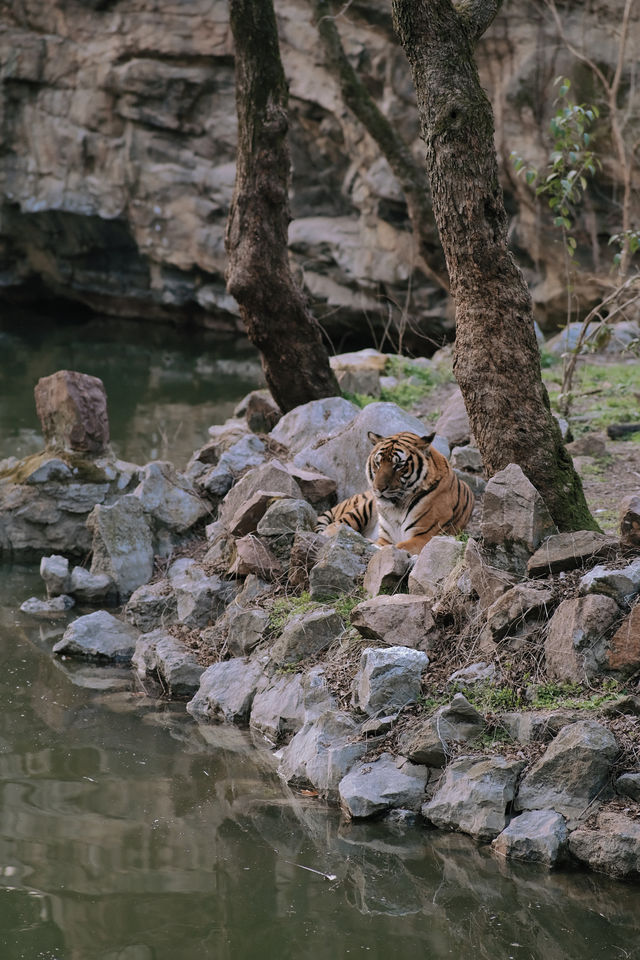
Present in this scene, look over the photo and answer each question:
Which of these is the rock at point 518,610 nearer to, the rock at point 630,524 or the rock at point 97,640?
the rock at point 630,524

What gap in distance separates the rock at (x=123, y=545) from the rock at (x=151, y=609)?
49cm

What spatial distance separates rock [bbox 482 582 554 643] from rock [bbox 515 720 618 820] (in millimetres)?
705

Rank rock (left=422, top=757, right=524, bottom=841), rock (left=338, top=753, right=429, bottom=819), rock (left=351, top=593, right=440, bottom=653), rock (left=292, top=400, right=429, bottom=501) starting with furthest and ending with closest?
rock (left=292, top=400, right=429, bottom=501), rock (left=351, top=593, right=440, bottom=653), rock (left=338, top=753, right=429, bottom=819), rock (left=422, top=757, right=524, bottom=841)

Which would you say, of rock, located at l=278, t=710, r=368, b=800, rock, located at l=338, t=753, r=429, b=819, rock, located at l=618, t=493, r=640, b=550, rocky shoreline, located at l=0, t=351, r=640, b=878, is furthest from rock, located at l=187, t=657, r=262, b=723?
rock, located at l=618, t=493, r=640, b=550

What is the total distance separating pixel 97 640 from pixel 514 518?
3012mm

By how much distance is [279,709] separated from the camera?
556cm

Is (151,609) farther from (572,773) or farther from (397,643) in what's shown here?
(572,773)

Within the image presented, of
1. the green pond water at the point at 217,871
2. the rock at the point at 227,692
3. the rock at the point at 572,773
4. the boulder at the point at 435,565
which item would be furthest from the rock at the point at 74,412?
the rock at the point at 572,773

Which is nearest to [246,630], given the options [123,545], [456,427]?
[123,545]

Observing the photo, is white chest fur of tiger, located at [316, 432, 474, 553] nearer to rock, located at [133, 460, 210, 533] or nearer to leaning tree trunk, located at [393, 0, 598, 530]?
leaning tree trunk, located at [393, 0, 598, 530]

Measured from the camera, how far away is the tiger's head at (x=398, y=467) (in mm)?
6492

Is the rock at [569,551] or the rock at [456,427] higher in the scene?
the rock at [569,551]

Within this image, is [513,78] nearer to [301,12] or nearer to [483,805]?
[301,12]

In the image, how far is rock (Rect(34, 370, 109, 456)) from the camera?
29.3ft
